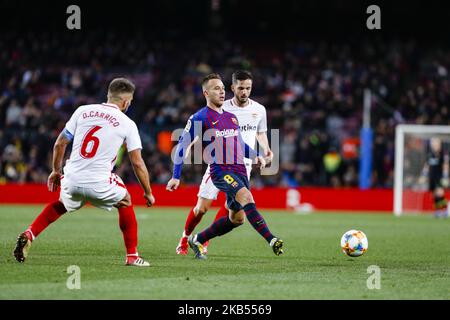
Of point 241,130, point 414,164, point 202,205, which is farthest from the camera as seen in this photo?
point 414,164

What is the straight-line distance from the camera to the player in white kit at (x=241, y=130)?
10.9m

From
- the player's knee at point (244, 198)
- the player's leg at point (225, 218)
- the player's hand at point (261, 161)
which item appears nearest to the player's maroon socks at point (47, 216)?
the player's leg at point (225, 218)

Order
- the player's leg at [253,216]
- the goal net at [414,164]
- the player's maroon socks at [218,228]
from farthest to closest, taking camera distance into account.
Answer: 1. the goal net at [414,164]
2. the player's maroon socks at [218,228]
3. the player's leg at [253,216]

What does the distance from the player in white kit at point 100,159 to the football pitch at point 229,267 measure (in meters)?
0.47

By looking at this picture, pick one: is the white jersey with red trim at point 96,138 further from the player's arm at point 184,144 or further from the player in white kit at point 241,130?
the player in white kit at point 241,130

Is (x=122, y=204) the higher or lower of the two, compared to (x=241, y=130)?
lower

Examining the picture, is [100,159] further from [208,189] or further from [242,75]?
[242,75]

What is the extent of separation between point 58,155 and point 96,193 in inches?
23.5

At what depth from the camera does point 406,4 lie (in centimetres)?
3638

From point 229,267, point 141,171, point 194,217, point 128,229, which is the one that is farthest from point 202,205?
point 141,171

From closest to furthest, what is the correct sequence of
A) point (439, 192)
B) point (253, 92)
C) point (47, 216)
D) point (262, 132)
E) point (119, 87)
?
point (119, 87), point (47, 216), point (262, 132), point (439, 192), point (253, 92)

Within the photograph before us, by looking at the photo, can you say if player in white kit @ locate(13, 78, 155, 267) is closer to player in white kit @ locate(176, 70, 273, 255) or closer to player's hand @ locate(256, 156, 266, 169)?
player in white kit @ locate(176, 70, 273, 255)

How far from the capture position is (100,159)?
8.99 meters

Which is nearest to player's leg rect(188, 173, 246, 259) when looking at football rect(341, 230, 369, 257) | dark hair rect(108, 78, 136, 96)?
football rect(341, 230, 369, 257)
